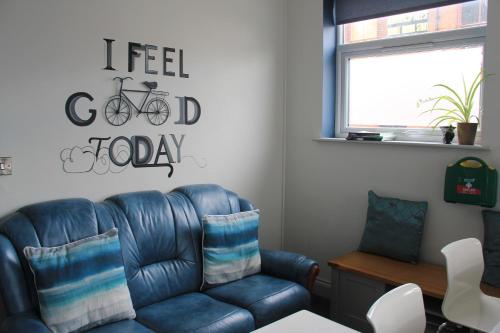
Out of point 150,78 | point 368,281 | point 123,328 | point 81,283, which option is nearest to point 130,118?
point 150,78

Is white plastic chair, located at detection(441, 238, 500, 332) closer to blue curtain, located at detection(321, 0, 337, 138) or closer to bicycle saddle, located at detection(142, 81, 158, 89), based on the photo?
blue curtain, located at detection(321, 0, 337, 138)

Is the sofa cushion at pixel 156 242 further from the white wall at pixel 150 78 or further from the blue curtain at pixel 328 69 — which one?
the blue curtain at pixel 328 69

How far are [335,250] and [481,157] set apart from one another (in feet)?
4.64

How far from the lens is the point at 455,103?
10.2ft

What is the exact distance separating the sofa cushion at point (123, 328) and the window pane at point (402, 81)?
2442mm

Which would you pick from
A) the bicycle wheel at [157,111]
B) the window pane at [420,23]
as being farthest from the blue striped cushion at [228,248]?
the window pane at [420,23]

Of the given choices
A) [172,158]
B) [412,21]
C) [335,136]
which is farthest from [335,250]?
[412,21]

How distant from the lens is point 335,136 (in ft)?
13.1

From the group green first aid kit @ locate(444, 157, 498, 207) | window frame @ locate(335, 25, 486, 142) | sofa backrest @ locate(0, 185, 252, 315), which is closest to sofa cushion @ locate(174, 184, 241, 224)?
sofa backrest @ locate(0, 185, 252, 315)

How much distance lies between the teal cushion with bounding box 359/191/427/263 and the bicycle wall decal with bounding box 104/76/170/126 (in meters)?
1.71

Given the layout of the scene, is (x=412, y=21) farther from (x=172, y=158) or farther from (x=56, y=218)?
(x=56, y=218)

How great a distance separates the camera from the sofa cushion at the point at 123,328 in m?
2.30

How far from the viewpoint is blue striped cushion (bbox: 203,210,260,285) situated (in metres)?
2.99

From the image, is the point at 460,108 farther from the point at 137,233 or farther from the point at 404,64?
the point at 137,233
